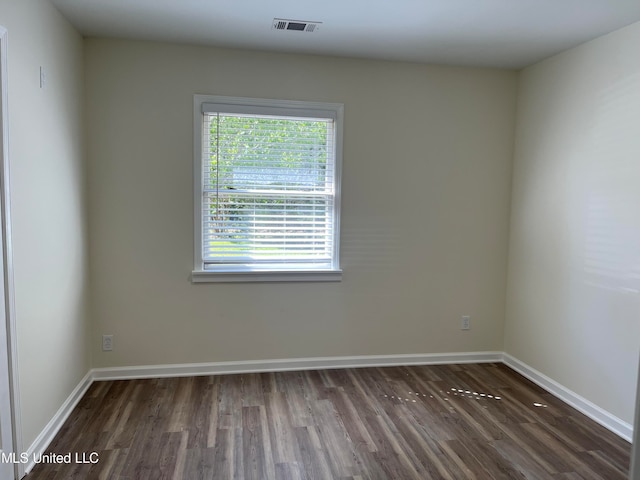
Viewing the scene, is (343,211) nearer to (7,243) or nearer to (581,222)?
(581,222)

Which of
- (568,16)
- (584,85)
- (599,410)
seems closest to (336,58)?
(568,16)

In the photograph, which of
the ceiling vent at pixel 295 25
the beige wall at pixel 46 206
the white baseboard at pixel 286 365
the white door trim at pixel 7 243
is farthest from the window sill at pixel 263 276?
the ceiling vent at pixel 295 25

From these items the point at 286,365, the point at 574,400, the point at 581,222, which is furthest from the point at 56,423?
the point at 581,222

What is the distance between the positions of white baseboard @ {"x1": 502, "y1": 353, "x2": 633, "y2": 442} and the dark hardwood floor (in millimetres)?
69

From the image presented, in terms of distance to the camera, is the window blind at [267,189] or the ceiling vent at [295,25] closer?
the ceiling vent at [295,25]

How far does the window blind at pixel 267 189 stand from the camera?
131 inches

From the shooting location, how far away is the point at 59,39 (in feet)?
8.57

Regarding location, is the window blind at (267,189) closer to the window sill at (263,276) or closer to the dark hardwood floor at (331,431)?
the window sill at (263,276)

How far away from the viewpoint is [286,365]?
3.52 m

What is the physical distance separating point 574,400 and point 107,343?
3.54 meters

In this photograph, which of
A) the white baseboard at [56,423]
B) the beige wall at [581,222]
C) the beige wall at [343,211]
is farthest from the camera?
the beige wall at [343,211]

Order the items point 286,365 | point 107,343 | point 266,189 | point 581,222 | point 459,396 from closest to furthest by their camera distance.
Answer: point 581,222 → point 459,396 → point 107,343 → point 266,189 → point 286,365

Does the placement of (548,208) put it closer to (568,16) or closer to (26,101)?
(568,16)

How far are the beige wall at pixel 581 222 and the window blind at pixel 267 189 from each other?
169 cm
